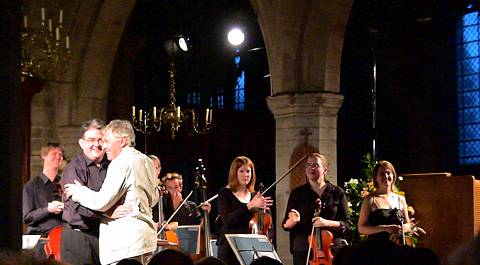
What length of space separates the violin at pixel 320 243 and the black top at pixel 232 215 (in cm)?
52

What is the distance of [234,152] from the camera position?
16766 mm

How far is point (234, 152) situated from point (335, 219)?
9029 mm

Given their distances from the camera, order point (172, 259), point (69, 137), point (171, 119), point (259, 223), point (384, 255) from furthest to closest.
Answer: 1. point (171, 119)
2. point (69, 137)
3. point (259, 223)
4. point (172, 259)
5. point (384, 255)

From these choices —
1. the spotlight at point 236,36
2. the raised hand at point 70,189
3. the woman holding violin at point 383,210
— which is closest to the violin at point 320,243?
the woman holding violin at point 383,210

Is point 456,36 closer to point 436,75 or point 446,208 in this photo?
point 436,75

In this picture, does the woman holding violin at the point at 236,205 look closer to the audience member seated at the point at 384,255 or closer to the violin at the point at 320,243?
the violin at the point at 320,243

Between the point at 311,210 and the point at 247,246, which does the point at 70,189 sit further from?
the point at 311,210

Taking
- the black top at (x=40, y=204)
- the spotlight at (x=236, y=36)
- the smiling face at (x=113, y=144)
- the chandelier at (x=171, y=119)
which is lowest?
the black top at (x=40, y=204)

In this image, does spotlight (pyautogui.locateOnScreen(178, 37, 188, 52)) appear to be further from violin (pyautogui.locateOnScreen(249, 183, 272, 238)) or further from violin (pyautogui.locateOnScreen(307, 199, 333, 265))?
violin (pyautogui.locateOnScreen(307, 199, 333, 265))

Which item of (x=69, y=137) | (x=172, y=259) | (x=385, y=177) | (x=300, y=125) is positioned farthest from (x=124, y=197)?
(x=69, y=137)

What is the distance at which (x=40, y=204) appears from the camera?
699 centimetres

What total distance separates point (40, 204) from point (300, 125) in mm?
4796

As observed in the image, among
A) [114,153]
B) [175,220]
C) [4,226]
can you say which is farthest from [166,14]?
[4,226]

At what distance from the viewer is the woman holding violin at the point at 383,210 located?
7.70 meters
